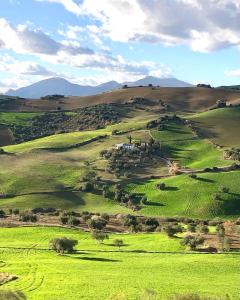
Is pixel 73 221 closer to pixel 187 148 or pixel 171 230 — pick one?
pixel 171 230

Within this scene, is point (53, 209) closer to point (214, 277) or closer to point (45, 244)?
point (45, 244)

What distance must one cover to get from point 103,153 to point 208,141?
34.0 meters

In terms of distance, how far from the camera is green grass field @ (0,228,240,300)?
50125mm

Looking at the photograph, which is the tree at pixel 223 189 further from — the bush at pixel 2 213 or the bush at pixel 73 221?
the bush at pixel 2 213

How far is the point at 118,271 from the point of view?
59.7 m

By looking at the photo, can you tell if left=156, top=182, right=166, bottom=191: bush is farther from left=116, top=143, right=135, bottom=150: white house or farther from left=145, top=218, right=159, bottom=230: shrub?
left=116, top=143, right=135, bottom=150: white house

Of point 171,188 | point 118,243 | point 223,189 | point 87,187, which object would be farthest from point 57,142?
point 118,243

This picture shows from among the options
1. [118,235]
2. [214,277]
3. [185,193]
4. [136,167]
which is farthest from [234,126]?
[214,277]

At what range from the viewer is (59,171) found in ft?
455

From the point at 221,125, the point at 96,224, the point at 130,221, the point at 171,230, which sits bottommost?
the point at 130,221

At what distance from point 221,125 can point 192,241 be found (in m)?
113

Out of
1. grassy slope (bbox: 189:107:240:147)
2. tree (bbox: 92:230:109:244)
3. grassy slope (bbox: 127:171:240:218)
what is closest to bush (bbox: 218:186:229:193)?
grassy slope (bbox: 127:171:240:218)

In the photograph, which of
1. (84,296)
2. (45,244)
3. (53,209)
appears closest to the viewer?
(84,296)

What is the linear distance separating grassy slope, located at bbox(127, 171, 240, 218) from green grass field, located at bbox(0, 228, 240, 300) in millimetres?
34433
